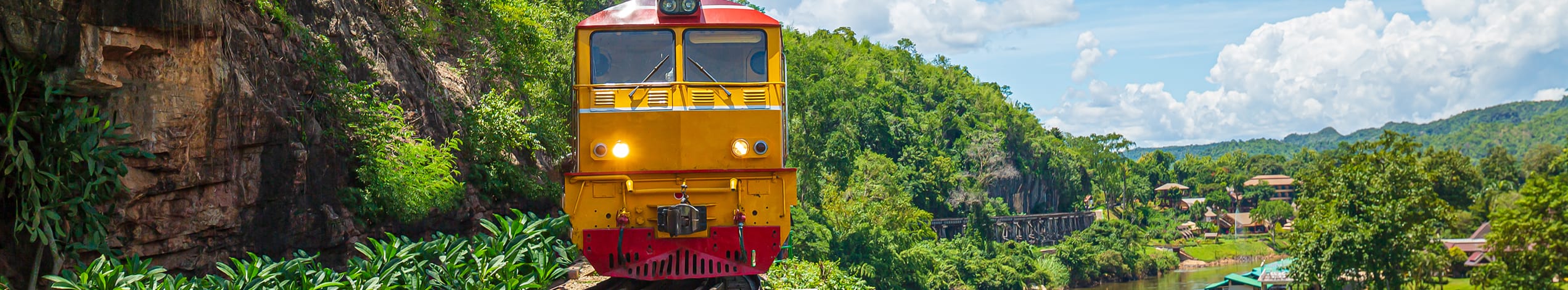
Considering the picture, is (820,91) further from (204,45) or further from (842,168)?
(204,45)

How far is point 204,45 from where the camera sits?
430 inches

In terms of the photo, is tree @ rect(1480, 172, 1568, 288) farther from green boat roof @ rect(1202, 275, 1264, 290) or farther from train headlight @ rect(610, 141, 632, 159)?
train headlight @ rect(610, 141, 632, 159)

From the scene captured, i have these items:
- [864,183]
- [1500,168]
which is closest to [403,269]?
[864,183]

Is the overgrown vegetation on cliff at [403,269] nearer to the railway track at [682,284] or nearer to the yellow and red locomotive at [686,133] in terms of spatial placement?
the railway track at [682,284]

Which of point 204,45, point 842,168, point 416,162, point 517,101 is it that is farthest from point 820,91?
point 204,45

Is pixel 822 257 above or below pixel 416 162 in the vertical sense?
below

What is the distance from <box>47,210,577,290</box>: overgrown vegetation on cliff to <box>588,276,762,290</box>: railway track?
0.50 meters

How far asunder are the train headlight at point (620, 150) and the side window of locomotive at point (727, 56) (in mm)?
906

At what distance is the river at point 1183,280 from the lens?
61.1 meters

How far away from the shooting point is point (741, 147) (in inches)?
438

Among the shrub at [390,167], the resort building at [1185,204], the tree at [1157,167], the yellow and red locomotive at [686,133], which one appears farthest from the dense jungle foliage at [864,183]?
the tree at [1157,167]

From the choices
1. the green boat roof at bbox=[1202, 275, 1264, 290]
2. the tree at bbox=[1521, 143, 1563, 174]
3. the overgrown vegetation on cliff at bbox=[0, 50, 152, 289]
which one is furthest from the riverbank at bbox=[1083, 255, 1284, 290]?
the overgrown vegetation on cliff at bbox=[0, 50, 152, 289]

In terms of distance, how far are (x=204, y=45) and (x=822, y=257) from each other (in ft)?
84.2

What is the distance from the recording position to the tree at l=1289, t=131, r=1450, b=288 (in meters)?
34.2
